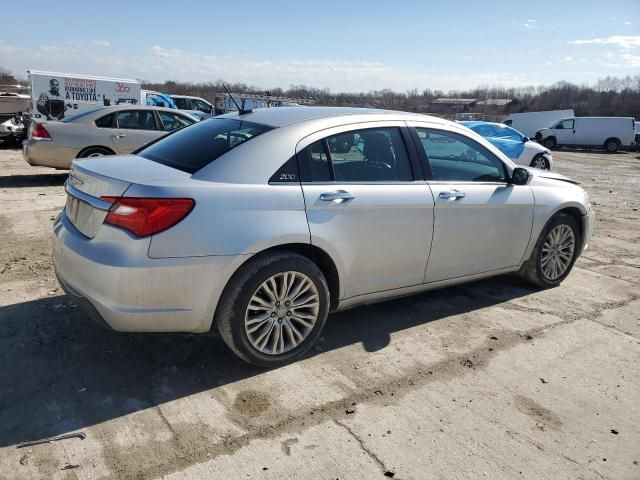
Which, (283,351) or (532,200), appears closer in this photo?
(283,351)

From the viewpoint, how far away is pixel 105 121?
9.80m

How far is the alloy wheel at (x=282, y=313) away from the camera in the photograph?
3.27m

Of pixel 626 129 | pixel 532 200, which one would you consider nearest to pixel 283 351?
pixel 532 200

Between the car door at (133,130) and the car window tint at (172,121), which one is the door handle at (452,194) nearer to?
the car door at (133,130)

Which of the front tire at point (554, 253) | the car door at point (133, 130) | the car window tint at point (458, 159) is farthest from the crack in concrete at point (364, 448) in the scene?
the car door at point (133, 130)

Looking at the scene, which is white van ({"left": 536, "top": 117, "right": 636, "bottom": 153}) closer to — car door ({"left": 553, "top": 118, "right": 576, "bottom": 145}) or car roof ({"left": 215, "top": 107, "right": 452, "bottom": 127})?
car door ({"left": 553, "top": 118, "right": 576, "bottom": 145})

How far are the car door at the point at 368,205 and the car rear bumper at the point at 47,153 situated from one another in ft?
24.9

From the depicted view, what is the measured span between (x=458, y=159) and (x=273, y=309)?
2136 mm

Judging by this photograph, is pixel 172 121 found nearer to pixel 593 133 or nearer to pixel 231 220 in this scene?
pixel 231 220

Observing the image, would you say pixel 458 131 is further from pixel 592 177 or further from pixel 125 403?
pixel 592 177

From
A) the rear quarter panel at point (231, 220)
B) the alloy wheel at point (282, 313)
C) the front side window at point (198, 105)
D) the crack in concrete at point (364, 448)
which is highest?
the front side window at point (198, 105)

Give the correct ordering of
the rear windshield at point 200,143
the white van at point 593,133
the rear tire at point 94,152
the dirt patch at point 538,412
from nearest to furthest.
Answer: the dirt patch at point 538,412, the rear windshield at point 200,143, the rear tire at point 94,152, the white van at point 593,133

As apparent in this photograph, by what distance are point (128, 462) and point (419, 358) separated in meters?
2.02

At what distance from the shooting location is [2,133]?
55.7 feet
